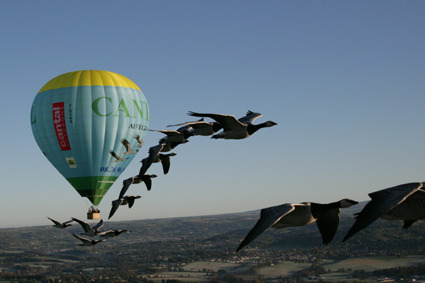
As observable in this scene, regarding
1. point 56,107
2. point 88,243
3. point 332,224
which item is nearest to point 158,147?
point 332,224

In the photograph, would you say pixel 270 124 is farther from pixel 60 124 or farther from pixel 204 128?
pixel 60 124

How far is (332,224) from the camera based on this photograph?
6.27 metres

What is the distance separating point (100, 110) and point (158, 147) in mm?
83329

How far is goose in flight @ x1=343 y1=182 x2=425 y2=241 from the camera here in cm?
464

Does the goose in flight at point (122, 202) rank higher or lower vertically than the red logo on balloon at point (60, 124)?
lower

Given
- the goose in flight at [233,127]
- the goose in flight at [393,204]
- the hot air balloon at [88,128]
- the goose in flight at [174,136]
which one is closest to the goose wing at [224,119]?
the goose in flight at [233,127]

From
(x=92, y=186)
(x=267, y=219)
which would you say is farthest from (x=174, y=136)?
(x=92, y=186)

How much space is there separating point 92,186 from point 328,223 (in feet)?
270

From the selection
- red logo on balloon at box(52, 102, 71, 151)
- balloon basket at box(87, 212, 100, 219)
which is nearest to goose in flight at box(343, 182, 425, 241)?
balloon basket at box(87, 212, 100, 219)

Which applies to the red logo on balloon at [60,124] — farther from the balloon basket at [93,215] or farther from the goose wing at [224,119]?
the goose wing at [224,119]

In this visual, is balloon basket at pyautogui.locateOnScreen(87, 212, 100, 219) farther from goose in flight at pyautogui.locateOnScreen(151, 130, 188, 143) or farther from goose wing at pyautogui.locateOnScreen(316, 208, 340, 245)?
goose wing at pyautogui.locateOnScreen(316, 208, 340, 245)

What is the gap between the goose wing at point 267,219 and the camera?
4.91 metres

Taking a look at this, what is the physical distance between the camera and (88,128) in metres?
88.5

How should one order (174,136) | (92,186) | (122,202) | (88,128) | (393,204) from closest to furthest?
(393,204) < (174,136) < (122,202) < (92,186) < (88,128)
